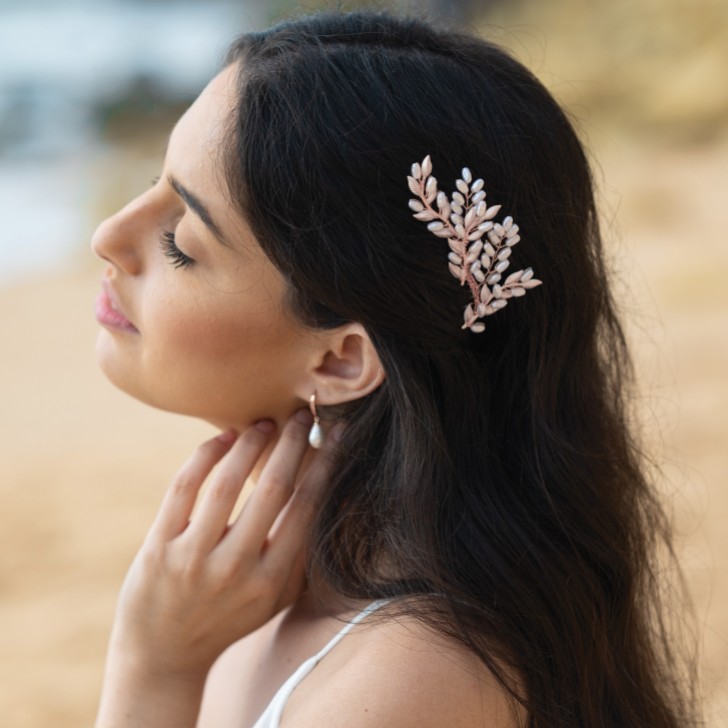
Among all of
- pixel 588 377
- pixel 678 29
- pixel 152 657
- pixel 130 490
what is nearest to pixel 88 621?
pixel 130 490

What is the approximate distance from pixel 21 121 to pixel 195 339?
21.0 metres

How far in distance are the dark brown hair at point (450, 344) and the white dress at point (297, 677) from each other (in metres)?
0.05

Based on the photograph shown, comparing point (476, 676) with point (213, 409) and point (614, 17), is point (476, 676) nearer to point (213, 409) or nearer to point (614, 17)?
point (213, 409)

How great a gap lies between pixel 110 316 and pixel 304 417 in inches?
16.7

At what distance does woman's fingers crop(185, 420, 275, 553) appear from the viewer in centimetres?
208

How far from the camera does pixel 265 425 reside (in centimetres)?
219

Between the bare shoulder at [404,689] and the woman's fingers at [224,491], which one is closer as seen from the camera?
the bare shoulder at [404,689]

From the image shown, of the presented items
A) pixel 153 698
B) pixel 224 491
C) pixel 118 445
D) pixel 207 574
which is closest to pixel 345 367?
pixel 224 491

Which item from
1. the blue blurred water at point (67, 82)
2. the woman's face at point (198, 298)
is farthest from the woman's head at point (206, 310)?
the blue blurred water at point (67, 82)

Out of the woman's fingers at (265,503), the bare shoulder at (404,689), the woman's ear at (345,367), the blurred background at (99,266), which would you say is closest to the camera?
the bare shoulder at (404,689)

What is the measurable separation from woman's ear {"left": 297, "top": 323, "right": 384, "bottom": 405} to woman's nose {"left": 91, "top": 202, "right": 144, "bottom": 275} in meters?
0.40

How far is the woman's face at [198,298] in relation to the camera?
78.5 inches

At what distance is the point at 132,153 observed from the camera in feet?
64.4

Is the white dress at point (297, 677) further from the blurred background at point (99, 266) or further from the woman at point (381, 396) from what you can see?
the blurred background at point (99, 266)
